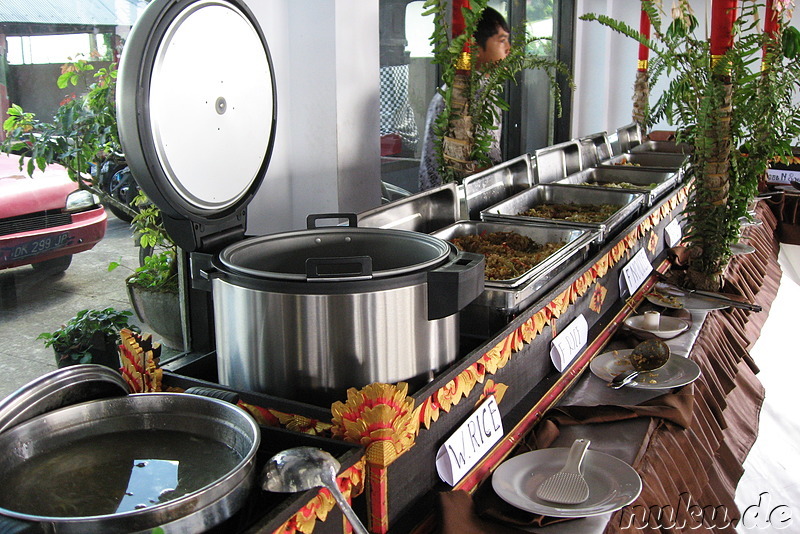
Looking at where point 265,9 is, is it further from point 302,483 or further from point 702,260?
point 302,483

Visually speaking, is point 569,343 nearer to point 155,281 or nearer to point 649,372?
point 649,372

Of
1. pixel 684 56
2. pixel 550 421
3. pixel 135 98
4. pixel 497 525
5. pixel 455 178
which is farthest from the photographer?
pixel 455 178

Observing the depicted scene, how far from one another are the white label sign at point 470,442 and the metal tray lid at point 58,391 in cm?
42

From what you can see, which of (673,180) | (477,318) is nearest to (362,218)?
(477,318)

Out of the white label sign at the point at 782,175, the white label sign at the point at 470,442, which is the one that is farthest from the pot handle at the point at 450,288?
the white label sign at the point at 782,175

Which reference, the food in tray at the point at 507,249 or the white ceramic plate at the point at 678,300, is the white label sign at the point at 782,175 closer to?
the white ceramic plate at the point at 678,300

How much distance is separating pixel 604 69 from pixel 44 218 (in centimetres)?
433

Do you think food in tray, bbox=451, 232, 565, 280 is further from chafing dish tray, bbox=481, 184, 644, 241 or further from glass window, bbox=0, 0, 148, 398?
glass window, bbox=0, 0, 148, 398

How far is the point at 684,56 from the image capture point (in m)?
1.94

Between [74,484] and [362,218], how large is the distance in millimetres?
911

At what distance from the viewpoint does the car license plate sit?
5.65ft

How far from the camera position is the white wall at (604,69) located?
512 cm

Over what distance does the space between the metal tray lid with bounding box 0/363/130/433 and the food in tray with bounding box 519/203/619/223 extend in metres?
1.42

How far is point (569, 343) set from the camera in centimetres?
143
